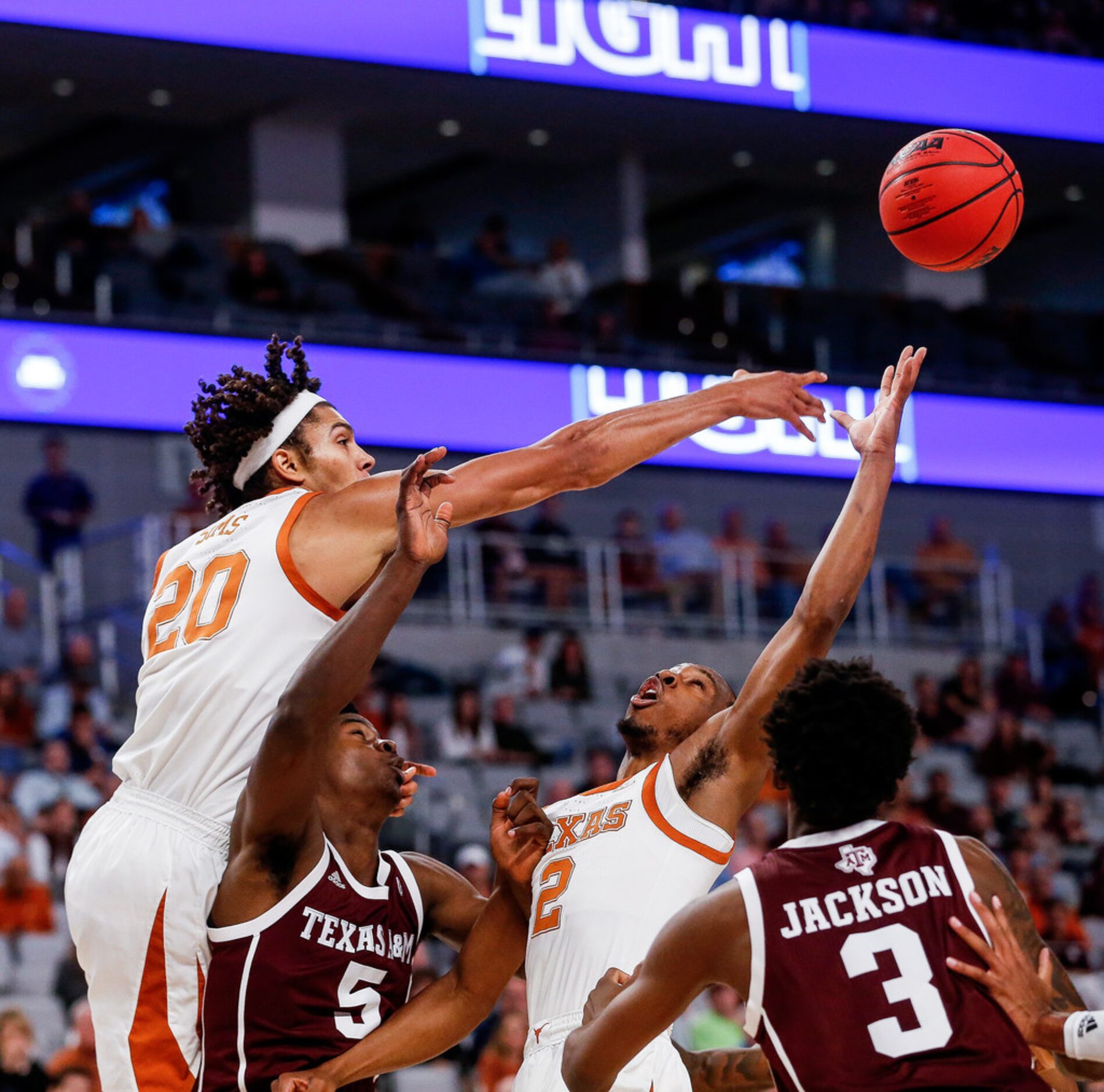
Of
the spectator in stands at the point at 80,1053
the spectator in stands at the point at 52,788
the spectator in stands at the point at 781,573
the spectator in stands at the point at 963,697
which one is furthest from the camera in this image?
the spectator in stands at the point at 781,573

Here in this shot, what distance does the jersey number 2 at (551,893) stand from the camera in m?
4.76

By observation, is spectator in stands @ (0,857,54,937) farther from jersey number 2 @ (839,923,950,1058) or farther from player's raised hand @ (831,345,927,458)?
jersey number 2 @ (839,923,950,1058)

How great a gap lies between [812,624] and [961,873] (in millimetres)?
1094

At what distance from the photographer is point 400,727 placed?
12602mm

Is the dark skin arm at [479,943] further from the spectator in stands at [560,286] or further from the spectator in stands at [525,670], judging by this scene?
the spectator in stands at [560,286]

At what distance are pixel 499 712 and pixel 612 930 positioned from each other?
29.0ft

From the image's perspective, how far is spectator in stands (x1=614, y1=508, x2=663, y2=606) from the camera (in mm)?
16250

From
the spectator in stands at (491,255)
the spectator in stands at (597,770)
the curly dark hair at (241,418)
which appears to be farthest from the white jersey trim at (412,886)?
the spectator in stands at (491,255)

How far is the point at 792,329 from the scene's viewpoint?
17688mm

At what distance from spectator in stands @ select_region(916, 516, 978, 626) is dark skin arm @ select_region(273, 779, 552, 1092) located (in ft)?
43.1

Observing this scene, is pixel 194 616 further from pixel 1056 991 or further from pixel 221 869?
pixel 1056 991

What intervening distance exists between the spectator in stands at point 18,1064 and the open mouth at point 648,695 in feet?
15.6

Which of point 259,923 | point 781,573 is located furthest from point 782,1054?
point 781,573

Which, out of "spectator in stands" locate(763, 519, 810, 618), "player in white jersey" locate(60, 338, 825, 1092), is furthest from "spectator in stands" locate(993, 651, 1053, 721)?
"player in white jersey" locate(60, 338, 825, 1092)
